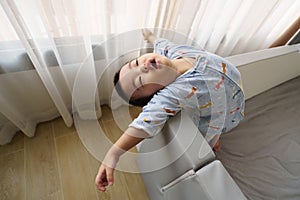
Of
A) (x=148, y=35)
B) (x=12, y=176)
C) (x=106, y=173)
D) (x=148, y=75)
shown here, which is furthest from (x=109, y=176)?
(x=12, y=176)

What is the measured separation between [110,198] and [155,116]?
0.63m

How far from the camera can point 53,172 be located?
0.93m

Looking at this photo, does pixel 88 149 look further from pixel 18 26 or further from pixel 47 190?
pixel 18 26

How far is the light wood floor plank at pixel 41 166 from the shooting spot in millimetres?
867

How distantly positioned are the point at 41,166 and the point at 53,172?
8 cm

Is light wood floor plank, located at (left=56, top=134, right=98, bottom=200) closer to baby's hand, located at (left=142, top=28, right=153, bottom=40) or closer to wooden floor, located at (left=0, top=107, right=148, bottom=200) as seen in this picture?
Result: wooden floor, located at (left=0, top=107, right=148, bottom=200)

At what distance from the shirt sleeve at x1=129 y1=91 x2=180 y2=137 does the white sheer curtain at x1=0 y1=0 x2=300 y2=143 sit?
1.53 feet

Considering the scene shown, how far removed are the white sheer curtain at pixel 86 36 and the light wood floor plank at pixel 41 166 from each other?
78 millimetres

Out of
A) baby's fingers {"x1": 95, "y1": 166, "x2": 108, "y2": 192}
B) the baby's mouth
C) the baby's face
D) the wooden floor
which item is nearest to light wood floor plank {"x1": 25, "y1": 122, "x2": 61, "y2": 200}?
the wooden floor

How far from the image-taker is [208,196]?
1.29 feet

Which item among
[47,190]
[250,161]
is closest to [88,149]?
[47,190]

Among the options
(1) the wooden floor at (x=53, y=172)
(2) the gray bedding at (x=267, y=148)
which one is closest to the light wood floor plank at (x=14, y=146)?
(1) the wooden floor at (x=53, y=172)

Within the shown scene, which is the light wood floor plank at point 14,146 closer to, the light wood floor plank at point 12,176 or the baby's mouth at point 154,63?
the light wood floor plank at point 12,176

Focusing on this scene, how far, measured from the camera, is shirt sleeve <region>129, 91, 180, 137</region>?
18.3 inches
